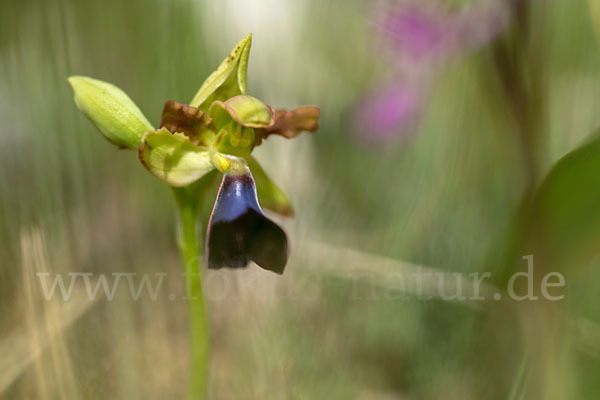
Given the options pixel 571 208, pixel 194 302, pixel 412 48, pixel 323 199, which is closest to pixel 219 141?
pixel 194 302

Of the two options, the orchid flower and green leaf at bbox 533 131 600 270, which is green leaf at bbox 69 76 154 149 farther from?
green leaf at bbox 533 131 600 270

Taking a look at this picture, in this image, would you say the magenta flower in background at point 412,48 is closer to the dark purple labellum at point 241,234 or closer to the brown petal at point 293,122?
the brown petal at point 293,122

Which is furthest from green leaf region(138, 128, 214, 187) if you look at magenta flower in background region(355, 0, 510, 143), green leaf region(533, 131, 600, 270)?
magenta flower in background region(355, 0, 510, 143)

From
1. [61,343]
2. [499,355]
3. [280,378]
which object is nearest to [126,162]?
[61,343]

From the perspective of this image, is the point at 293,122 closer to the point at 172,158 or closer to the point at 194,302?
the point at 172,158

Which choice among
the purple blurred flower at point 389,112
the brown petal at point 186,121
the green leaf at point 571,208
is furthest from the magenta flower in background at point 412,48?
the brown petal at point 186,121

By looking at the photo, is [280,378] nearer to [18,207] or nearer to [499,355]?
[499,355]
